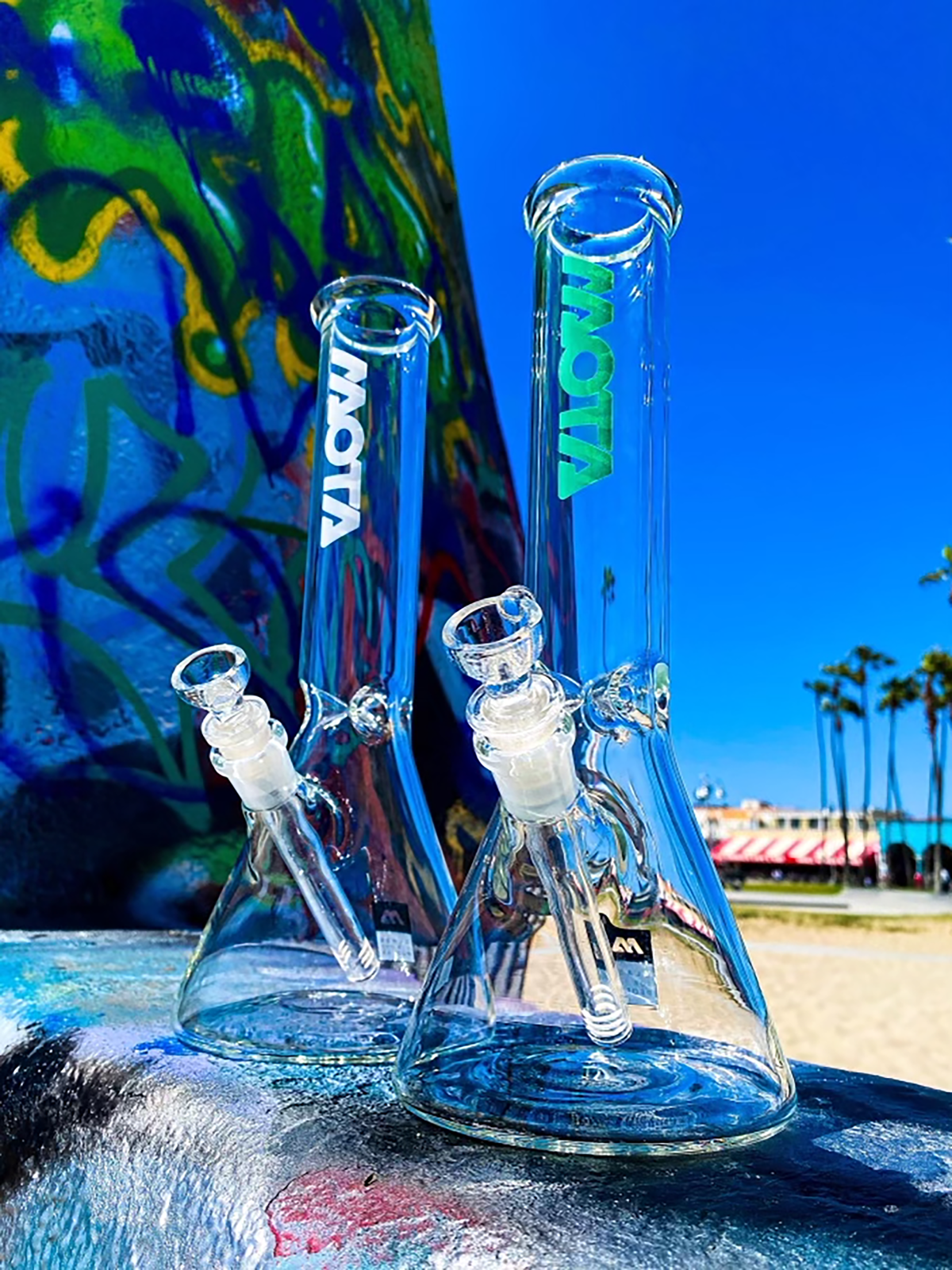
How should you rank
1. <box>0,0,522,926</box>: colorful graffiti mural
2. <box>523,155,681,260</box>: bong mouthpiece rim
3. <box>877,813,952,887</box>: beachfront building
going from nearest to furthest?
<box>523,155,681,260</box>: bong mouthpiece rim < <box>0,0,522,926</box>: colorful graffiti mural < <box>877,813,952,887</box>: beachfront building

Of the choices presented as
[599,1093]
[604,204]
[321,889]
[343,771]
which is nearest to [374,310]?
[604,204]

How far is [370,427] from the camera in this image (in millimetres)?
1264

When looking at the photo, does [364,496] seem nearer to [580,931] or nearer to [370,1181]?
[580,931]

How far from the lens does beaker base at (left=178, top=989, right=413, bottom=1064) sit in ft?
3.07

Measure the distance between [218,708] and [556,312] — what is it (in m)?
0.45

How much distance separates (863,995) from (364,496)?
9.41 meters

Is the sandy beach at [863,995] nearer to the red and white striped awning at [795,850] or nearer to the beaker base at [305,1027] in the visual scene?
the beaker base at [305,1027]

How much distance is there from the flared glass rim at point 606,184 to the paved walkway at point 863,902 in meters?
21.3

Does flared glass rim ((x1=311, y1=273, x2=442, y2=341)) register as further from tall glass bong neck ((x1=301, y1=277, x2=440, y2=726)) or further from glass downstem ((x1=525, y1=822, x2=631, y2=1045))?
glass downstem ((x1=525, y1=822, x2=631, y2=1045))

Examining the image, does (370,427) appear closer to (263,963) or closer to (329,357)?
(329,357)

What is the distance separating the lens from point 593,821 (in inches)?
31.6

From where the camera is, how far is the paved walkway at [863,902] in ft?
75.1

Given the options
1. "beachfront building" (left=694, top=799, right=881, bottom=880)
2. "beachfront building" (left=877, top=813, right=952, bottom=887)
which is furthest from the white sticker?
"beachfront building" (left=694, top=799, right=881, bottom=880)

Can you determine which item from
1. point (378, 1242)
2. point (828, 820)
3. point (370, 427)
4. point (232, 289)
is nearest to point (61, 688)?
point (232, 289)
